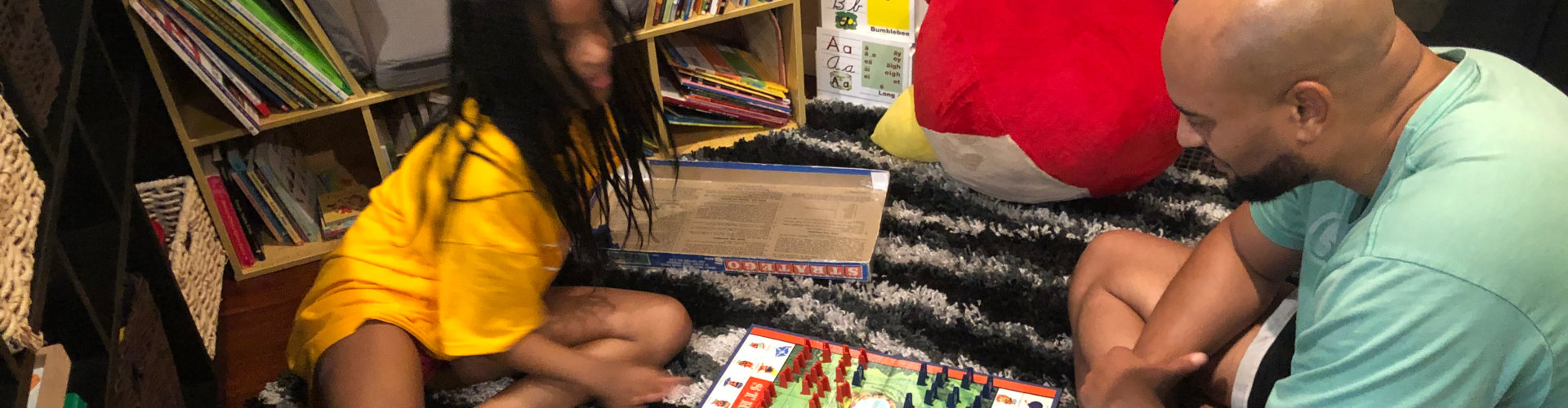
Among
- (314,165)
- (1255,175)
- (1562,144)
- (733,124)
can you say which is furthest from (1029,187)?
(314,165)

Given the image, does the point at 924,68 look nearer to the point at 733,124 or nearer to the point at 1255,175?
the point at 733,124

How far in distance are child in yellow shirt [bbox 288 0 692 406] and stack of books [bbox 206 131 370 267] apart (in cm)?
50

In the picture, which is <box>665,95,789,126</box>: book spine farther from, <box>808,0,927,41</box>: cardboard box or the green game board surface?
the green game board surface

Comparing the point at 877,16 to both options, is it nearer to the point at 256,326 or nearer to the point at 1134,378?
the point at 1134,378

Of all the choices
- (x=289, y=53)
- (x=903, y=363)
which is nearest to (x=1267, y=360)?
(x=903, y=363)

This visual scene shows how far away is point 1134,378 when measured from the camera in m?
1.04

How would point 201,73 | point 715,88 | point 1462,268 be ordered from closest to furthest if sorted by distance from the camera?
point 1462,268 → point 201,73 → point 715,88

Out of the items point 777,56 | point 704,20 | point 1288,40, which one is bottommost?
point 777,56

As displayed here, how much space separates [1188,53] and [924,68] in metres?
0.84

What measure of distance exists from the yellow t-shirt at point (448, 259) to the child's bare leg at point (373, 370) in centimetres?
1

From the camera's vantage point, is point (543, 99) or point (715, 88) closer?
point (543, 99)

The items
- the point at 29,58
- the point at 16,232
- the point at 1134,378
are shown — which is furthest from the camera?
the point at 1134,378

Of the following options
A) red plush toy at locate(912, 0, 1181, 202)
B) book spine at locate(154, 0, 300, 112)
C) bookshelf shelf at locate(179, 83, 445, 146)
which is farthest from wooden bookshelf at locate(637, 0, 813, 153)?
book spine at locate(154, 0, 300, 112)

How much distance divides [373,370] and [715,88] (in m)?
0.98
